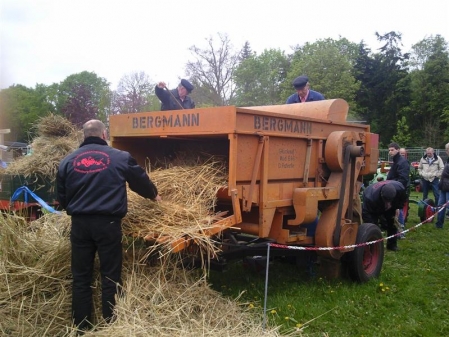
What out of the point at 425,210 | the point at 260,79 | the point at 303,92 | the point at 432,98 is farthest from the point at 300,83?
the point at 260,79

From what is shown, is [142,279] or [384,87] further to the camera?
[384,87]

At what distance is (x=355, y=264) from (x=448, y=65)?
38.8 meters

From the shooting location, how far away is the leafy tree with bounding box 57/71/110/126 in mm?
25523

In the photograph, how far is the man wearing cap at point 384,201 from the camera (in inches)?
253

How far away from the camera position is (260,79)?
151 ft

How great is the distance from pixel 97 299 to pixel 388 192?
14.7ft

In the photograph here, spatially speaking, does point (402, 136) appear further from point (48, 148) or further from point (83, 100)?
point (48, 148)

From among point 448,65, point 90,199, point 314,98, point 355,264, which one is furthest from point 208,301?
point 448,65

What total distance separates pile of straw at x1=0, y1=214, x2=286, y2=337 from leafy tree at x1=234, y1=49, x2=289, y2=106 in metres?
39.8

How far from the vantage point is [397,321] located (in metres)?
4.23

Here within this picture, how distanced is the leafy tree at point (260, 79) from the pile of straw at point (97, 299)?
39779 millimetres

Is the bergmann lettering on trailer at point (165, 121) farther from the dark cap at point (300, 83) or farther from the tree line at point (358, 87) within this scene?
the tree line at point (358, 87)

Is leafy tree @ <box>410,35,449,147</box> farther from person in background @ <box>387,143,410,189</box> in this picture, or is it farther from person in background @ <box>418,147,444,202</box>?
person in background @ <box>387,143,410,189</box>

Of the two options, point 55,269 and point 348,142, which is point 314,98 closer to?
point 348,142
